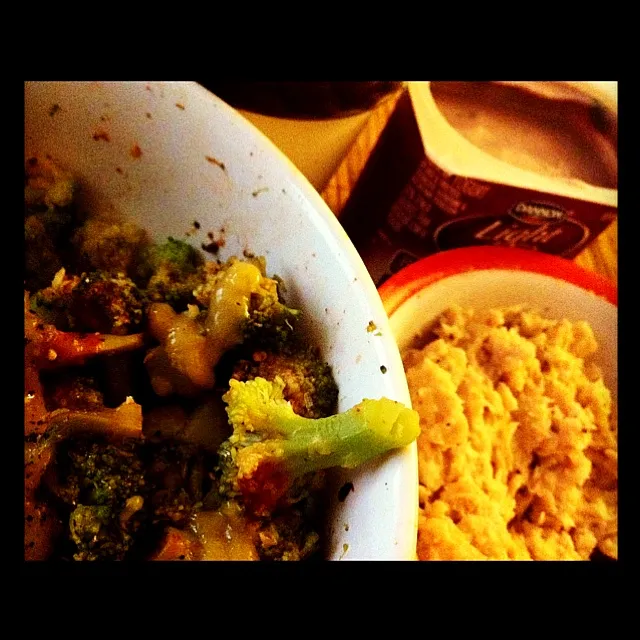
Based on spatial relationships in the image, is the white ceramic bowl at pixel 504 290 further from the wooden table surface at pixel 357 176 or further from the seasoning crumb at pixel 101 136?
the seasoning crumb at pixel 101 136

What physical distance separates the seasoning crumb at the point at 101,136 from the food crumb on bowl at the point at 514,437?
0.45m

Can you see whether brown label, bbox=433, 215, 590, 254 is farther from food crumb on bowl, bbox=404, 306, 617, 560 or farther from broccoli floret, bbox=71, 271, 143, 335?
broccoli floret, bbox=71, 271, 143, 335

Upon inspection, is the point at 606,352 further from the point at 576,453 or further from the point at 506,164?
the point at 506,164

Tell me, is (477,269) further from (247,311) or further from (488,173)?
(247,311)

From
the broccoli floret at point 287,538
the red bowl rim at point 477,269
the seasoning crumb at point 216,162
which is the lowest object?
the broccoli floret at point 287,538

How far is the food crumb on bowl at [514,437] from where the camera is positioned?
2.57ft

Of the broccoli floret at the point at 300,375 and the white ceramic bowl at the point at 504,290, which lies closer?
the broccoli floret at the point at 300,375

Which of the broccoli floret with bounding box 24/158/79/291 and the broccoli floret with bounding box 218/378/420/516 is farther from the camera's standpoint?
the broccoli floret with bounding box 24/158/79/291

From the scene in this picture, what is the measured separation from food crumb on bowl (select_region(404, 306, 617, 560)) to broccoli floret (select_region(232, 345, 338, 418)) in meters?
0.23

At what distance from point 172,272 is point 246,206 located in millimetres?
103

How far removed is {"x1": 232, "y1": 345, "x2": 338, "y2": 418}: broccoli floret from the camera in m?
0.59

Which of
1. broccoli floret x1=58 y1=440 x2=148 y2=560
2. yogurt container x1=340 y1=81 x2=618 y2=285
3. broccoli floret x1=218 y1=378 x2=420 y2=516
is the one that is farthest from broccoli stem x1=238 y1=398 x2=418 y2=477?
yogurt container x1=340 y1=81 x2=618 y2=285

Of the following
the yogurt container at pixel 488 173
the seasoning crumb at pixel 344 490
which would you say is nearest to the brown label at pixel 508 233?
the yogurt container at pixel 488 173

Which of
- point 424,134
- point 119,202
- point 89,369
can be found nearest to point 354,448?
point 89,369
